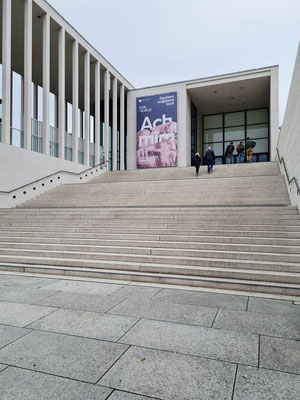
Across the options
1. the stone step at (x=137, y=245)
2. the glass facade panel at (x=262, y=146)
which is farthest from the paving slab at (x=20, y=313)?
the glass facade panel at (x=262, y=146)

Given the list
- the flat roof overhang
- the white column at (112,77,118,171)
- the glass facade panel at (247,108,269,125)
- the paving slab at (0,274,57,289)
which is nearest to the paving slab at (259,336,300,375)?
the paving slab at (0,274,57,289)

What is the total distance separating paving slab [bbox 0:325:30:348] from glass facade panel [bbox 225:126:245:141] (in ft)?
97.2

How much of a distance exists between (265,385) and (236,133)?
30444mm

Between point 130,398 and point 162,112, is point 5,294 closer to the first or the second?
point 130,398

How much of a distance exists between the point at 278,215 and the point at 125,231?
4349 mm

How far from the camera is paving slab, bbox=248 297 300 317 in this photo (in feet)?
14.4

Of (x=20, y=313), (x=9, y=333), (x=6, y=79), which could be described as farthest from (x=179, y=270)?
(x=6, y=79)

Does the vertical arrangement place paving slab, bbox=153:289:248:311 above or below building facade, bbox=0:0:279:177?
below

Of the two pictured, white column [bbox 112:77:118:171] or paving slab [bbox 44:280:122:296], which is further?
white column [bbox 112:77:118:171]

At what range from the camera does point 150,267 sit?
6582mm

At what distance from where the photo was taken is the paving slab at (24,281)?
5.99 metres

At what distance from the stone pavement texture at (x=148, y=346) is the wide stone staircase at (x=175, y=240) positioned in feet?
3.21

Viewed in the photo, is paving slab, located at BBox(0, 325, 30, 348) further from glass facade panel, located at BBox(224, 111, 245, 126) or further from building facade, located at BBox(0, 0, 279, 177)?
glass facade panel, located at BBox(224, 111, 245, 126)

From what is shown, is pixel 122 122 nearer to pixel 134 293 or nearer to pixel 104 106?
pixel 104 106
